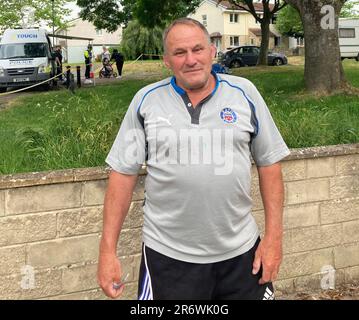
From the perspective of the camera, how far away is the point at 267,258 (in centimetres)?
250

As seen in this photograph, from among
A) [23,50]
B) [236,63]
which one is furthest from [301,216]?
[236,63]

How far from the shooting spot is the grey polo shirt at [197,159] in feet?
7.68

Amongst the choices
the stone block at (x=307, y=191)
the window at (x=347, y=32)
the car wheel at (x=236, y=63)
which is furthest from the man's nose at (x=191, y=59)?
the window at (x=347, y=32)

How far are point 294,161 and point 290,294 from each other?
1155mm

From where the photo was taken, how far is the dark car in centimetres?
3428

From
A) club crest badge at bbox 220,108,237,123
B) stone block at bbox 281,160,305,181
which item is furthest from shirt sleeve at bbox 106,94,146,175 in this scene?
stone block at bbox 281,160,305,181

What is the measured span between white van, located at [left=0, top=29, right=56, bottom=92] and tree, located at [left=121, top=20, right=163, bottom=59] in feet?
96.5

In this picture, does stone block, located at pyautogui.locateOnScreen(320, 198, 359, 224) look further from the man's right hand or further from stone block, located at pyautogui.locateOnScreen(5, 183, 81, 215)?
the man's right hand

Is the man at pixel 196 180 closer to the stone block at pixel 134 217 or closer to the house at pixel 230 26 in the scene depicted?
the stone block at pixel 134 217

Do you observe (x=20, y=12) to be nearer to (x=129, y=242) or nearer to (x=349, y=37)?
(x=349, y=37)

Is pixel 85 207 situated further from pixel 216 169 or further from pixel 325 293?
pixel 325 293

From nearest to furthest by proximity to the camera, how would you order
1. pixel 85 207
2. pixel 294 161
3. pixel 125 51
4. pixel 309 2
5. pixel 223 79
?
pixel 223 79 < pixel 85 207 < pixel 294 161 < pixel 309 2 < pixel 125 51

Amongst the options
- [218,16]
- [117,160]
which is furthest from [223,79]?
[218,16]

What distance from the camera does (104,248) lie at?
249cm
